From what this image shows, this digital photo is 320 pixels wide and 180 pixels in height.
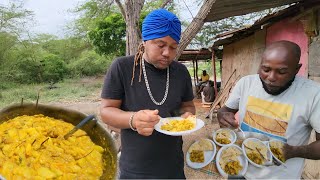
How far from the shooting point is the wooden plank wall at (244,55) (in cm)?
629

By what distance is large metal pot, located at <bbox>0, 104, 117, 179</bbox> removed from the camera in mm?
1391

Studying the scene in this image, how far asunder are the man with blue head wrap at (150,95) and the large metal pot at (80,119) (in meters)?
0.08

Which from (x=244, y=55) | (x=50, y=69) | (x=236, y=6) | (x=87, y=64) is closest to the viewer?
(x=236, y=6)

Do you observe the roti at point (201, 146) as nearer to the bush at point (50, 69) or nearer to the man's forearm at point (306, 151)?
the man's forearm at point (306, 151)

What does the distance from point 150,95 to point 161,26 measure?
0.40m

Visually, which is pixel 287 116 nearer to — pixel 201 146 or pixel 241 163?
pixel 241 163

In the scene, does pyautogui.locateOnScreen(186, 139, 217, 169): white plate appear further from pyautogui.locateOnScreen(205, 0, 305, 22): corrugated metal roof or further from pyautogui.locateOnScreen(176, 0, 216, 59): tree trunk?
pyautogui.locateOnScreen(176, 0, 216, 59): tree trunk

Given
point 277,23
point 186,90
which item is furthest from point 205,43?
point 186,90

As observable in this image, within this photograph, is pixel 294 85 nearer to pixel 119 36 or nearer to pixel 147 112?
pixel 147 112

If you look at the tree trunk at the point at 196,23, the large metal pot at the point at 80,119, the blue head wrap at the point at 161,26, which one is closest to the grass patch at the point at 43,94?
the tree trunk at the point at 196,23

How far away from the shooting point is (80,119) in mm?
1556

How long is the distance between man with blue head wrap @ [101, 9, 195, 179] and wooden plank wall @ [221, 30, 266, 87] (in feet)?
16.1

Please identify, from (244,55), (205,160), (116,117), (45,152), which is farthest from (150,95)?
(244,55)

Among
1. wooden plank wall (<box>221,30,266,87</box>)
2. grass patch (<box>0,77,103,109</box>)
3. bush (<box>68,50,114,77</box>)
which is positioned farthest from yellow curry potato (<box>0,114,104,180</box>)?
bush (<box>68,50,114,77</box>)
